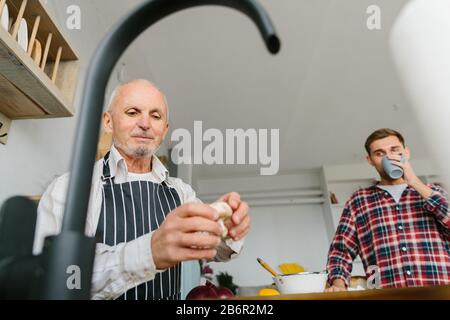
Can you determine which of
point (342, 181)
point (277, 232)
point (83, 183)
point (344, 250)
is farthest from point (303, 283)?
point (342, 181)

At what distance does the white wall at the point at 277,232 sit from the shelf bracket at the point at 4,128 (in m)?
2.79

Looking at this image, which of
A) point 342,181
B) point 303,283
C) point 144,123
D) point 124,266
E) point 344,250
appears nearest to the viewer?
point 124,266

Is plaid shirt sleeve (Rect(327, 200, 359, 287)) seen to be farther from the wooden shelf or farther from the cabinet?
the cabinet

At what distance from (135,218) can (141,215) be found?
0.6 inches

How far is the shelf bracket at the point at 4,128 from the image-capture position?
706 millimetres

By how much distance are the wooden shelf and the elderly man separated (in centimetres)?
15

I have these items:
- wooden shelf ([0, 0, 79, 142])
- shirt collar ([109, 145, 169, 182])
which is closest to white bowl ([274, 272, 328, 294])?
shirt collar ([109, 145, 169, 182])

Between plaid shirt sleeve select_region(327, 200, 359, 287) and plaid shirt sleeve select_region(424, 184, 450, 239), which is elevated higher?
plaid shirt sleeve select_region(424, 184, 450, 239)

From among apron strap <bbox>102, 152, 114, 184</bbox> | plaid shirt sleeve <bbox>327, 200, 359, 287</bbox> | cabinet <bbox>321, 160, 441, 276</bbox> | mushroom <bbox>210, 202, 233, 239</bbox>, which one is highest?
cabinet <bbox>321, 160, 441, 276</bbox>

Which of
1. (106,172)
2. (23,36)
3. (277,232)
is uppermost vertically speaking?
(277,232)

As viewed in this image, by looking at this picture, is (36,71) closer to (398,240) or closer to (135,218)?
(135,218)

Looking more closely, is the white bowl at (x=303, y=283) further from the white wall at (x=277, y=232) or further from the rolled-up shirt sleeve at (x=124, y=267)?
the white wall at (x=277, y=232)

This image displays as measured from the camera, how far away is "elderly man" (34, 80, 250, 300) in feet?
0.82

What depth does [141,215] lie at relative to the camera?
56 centimetres
